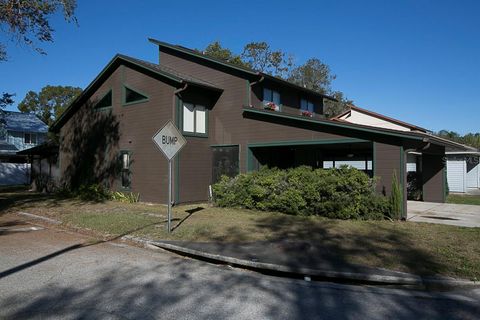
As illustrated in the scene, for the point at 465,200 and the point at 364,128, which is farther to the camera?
the point at 465,200

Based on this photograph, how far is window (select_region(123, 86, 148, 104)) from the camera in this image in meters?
17.1

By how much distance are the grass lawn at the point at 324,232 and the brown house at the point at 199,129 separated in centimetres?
290

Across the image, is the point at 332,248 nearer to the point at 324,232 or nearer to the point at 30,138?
the point at 324,232

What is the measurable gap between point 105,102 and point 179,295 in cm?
1585

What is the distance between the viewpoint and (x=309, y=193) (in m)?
12.2

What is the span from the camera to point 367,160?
698 inches

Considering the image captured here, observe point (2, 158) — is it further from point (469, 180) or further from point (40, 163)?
point (469, 180)

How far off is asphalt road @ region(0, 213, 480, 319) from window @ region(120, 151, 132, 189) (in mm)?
9965

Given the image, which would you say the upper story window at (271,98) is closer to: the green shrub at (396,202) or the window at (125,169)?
the window at (125,169)

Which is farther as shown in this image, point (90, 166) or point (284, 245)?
point (90, 166)

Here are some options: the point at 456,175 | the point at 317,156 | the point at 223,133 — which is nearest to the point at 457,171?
the point at 456,175

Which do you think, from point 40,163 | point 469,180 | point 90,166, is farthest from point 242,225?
point 469,180

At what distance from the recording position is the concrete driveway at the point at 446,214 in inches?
456

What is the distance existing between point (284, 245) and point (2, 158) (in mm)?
36254
